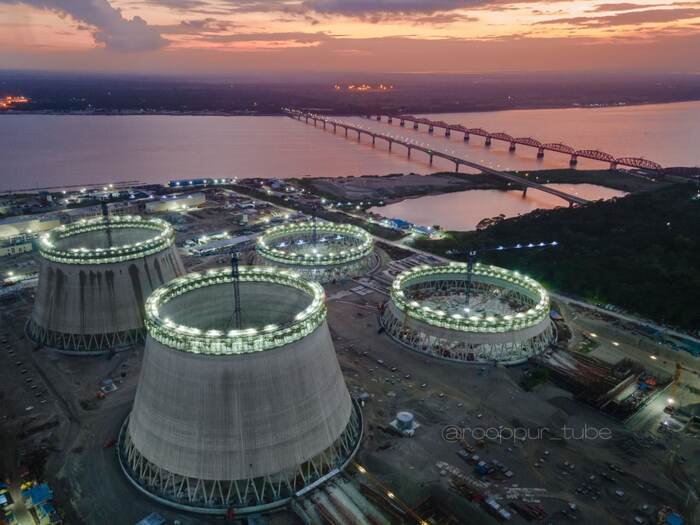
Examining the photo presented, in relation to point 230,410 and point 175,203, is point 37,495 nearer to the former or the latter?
point 230,410

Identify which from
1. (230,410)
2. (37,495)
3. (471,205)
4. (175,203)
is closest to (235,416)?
(230,410)

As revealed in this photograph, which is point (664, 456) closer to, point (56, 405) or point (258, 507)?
point (258, 507)

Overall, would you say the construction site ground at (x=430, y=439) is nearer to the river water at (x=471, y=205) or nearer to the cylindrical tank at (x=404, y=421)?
the cylindrical tank at (x=404, y=421)

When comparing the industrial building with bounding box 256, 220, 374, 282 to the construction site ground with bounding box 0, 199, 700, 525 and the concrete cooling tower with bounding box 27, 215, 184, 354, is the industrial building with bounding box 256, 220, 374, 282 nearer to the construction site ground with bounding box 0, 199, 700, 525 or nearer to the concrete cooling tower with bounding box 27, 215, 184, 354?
the construction site ground with bounding box 0, 199, 700, 525

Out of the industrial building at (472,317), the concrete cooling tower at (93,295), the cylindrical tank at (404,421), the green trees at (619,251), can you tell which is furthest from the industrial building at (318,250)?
the cylindrical tank at (404,421)

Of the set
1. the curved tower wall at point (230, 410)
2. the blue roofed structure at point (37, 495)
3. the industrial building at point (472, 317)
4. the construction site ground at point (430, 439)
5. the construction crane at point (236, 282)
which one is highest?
the construction crane at point (236, 282)

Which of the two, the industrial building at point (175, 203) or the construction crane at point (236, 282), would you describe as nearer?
the construction crane at point (236, 282)
